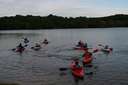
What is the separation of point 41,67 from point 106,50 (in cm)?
2081

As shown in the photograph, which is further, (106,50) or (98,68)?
(106,50)

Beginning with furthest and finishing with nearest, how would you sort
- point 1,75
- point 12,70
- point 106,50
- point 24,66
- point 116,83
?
point 106,50
point 24,66
point 12,70
point 1,75
point 116,83

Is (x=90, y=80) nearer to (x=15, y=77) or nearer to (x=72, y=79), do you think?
(x=72, y=79)

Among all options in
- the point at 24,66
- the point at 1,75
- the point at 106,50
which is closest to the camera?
the point at 1,75

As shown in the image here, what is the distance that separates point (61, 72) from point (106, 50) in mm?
23487

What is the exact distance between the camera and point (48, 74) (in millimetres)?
40562

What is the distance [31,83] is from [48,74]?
18.8 feet

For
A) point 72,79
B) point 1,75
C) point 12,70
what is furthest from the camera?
point 12,70

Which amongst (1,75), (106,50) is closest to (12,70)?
(1,75)

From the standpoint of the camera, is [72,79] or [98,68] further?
[98,68]

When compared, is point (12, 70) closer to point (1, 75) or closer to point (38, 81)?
point (1, 75)

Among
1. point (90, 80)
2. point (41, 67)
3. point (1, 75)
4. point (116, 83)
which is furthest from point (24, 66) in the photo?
point (116, 83)

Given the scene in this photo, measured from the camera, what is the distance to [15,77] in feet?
128

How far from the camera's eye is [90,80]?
36.6 meters
